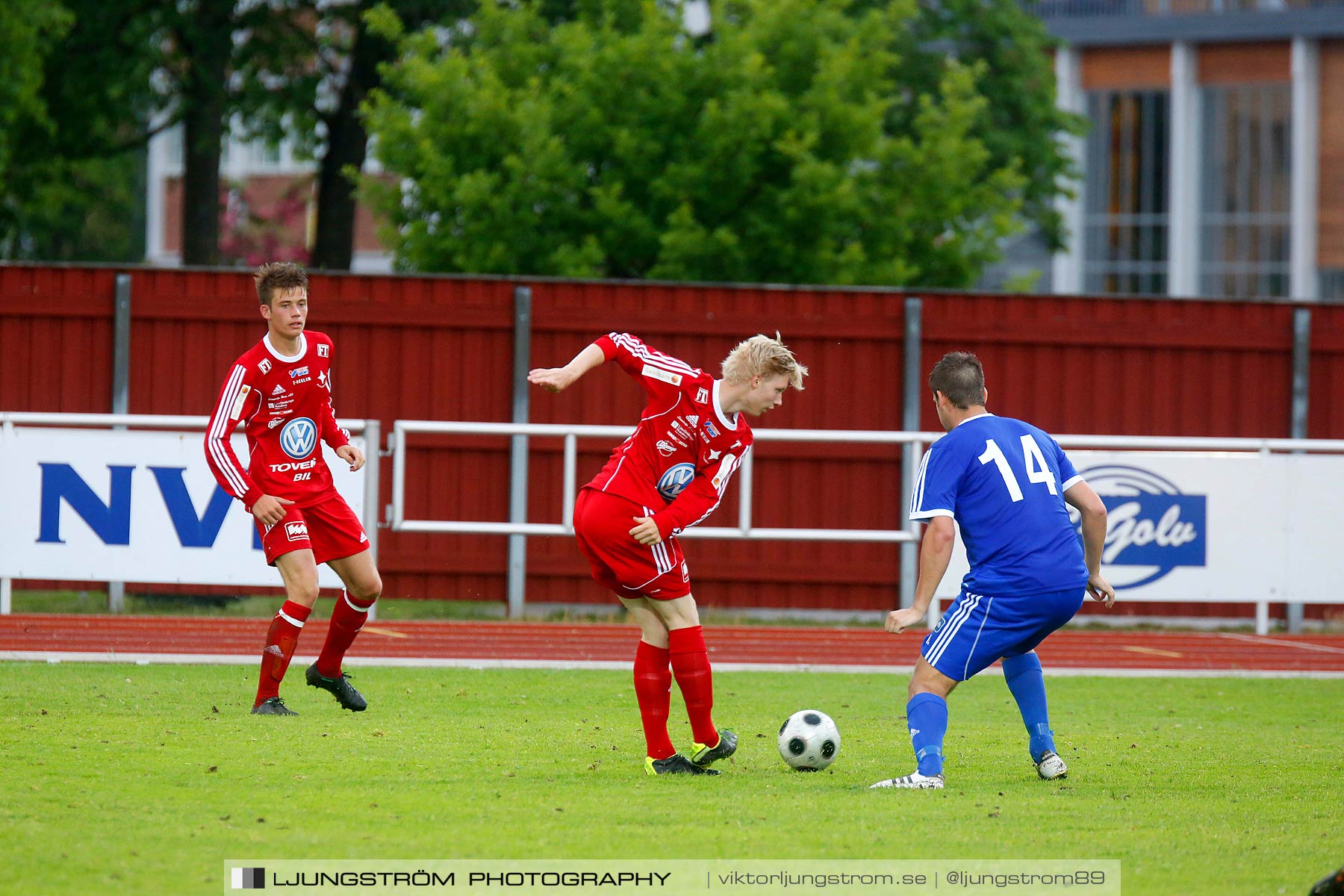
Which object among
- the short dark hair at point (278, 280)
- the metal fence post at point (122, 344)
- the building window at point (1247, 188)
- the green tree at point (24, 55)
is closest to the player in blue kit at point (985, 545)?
the short dark hair at point (278, 280)

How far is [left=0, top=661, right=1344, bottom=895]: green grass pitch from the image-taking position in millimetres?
4695

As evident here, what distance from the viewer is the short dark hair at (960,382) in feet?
19.7

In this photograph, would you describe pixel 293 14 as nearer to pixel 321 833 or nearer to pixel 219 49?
pixel 219 49

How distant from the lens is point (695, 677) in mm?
6234

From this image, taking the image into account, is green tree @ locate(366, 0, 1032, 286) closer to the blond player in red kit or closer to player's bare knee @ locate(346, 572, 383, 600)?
player's bare knee @ locate(346, 572, 383, 600)

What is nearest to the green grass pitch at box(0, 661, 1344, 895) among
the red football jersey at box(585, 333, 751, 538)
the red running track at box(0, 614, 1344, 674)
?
the red football jersey at box(585, 333, 751, 538)

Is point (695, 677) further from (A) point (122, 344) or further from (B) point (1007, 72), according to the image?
(B) point (1007, 72)

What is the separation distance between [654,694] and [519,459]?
6.82 meters

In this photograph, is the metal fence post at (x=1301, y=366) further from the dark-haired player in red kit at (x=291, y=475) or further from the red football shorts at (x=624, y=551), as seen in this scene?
the red football shorts at (x=624, y=551)

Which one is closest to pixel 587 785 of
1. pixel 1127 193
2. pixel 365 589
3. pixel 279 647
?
pixel 279 647

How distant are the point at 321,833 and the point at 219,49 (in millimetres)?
19222

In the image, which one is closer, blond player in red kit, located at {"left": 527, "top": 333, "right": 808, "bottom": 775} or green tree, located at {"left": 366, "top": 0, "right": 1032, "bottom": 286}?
blond player in red kit, located at {"left": 527, "top": 333, "right": 808, "bottom": 775}

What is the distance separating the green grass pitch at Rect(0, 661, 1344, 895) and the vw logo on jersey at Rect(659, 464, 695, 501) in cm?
108

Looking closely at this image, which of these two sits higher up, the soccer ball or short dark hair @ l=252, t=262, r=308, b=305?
short dark hair @ l=252, t=262, r=308, b=305
